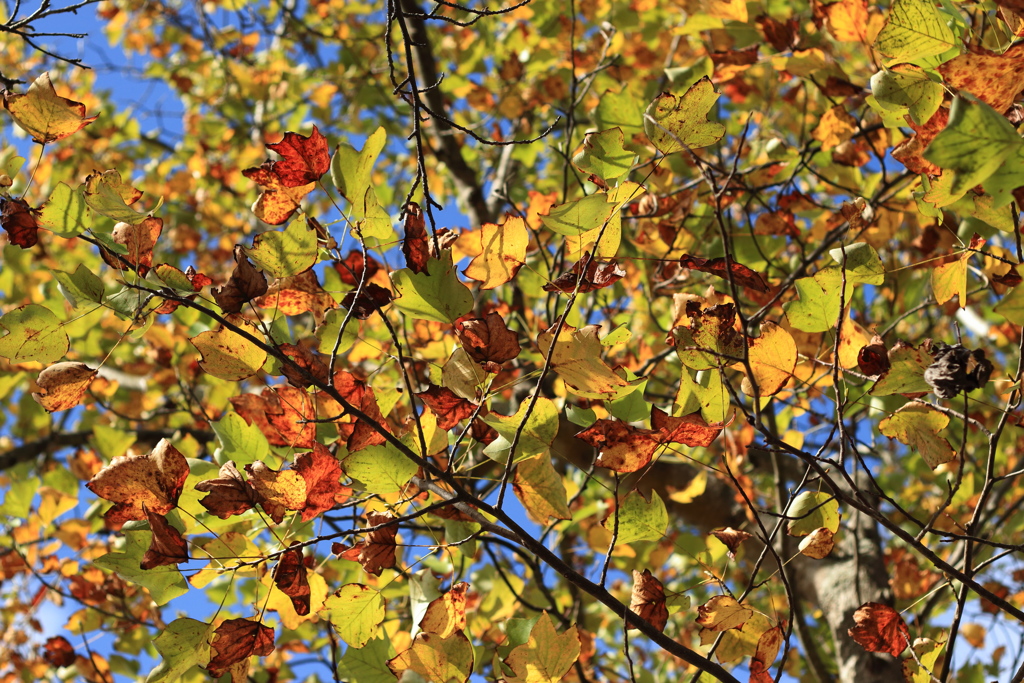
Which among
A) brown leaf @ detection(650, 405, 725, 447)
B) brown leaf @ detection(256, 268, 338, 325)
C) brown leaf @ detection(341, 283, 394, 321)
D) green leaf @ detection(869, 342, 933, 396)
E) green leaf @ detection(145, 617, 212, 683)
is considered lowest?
green leaf @ detection(145, 617, 212, 683)

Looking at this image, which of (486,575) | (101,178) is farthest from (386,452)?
(486,575)

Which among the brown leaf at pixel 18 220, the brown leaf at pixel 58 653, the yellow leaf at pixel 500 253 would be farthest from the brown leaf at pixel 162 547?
the brown leaf at pixel 58 653

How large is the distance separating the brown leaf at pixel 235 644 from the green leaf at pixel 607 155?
711mm

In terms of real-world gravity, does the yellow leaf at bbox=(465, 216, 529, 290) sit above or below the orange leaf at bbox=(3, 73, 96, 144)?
below

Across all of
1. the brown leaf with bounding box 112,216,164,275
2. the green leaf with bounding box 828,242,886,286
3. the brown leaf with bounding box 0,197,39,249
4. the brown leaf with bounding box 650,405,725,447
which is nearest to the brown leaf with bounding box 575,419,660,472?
the brown leaf with bounding box 650,405,725,447

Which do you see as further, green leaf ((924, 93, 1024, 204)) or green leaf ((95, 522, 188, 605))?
green leaf ((95, 522, 188, 605))

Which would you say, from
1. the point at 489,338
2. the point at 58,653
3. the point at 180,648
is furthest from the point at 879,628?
the point at 58,653

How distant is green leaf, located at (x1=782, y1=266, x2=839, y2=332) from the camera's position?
37.1 inches

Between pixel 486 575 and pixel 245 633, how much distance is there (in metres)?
0.93

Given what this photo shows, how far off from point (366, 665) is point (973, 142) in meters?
0.92

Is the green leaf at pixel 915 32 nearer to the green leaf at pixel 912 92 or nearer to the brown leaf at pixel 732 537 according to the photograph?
the green leaf at pixel 912 92

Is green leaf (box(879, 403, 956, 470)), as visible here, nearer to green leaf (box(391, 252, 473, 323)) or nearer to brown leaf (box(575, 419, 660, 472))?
brown leaf (box(575, 419, 660, 472))

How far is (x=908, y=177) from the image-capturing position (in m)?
1.68

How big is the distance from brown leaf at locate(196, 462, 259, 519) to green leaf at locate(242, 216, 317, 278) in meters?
0.26
